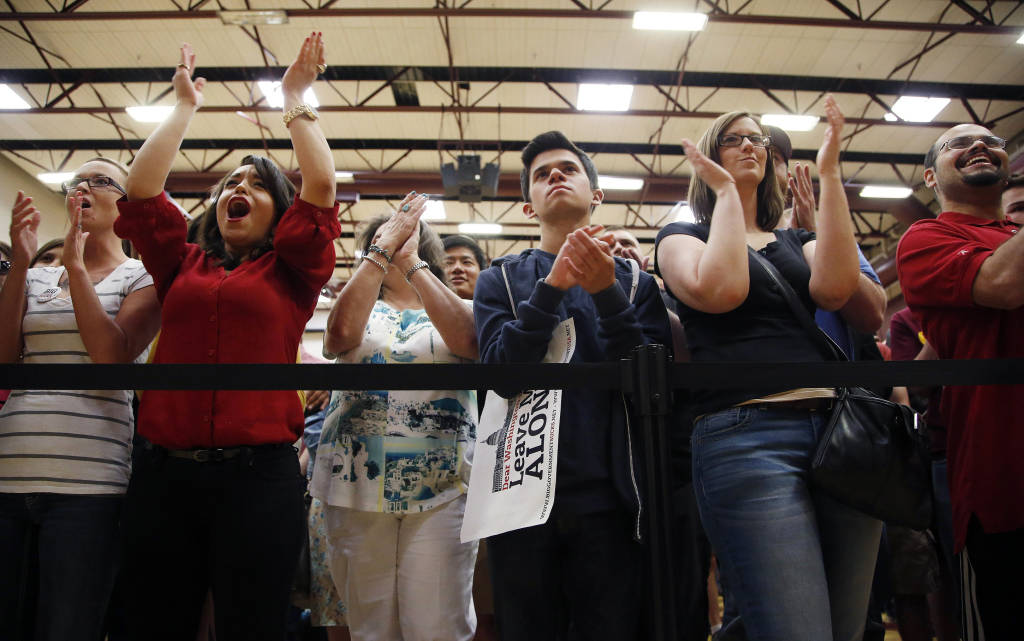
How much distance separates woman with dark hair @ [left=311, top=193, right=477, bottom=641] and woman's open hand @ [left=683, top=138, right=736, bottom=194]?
2.09 ft

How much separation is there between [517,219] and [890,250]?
6.93 metres

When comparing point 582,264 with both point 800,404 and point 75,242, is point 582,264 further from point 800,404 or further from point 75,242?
point 75,242

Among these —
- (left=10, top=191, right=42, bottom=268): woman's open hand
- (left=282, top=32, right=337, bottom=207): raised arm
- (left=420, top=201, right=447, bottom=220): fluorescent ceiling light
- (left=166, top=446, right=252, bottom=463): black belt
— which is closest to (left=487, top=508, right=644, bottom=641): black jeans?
(left=166, top=446, right=252, bottom=463): black belt

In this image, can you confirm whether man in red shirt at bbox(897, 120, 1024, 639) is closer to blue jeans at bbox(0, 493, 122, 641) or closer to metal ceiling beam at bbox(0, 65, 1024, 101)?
blue jeans at bbox(0, 493, 122, 641)

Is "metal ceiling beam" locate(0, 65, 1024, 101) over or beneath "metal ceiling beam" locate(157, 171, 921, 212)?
over

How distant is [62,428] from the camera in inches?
55.2

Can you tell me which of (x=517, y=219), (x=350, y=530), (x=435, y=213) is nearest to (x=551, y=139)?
(x=350, y=530)

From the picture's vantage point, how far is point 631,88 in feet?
28.4

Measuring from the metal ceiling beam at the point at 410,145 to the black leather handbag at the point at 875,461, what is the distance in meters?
9.47

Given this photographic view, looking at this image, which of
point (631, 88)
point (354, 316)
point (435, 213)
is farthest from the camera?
point (435, 213)

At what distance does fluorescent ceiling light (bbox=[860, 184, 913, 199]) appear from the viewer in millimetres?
9773

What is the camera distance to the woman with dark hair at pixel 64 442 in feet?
4.30

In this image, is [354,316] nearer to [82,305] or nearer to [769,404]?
[82,305]

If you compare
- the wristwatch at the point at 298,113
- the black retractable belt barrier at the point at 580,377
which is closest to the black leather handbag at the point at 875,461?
the black retractable belt barrier at the point at 580,377
